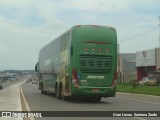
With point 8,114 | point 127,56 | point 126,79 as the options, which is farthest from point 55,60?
point 127,56

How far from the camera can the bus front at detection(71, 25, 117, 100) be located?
25016 millimetres

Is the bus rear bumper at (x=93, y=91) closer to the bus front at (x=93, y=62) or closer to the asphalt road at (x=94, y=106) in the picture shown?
the bus front at (x=93, y=62)

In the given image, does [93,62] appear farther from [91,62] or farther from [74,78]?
[74,78]

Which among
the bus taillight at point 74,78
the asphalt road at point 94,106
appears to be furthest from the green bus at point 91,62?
the asphalt road at point 94,106

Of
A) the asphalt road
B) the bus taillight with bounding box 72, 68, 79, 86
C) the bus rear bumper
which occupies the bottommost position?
the asphalt road

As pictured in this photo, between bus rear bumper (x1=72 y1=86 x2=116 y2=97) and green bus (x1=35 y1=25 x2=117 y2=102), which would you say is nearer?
bus rear bumper (x1=72 y1=86 x2=116 y2=97)

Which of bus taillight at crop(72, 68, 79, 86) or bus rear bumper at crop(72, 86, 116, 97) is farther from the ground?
bus taillight at crop(72, 68, 79, 86)

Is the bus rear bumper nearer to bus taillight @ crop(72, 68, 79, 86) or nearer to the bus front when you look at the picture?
the bus front

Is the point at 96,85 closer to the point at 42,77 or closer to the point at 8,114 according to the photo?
the point at 8,114

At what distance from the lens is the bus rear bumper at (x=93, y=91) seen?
981 inches

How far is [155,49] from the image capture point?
2660 inches

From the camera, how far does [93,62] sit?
991 inches

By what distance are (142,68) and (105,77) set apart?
169 feet

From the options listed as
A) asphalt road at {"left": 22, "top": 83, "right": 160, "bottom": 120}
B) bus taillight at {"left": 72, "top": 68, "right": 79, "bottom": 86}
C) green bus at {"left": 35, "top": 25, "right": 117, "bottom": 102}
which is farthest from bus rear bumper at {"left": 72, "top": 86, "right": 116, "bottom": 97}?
asphalt road at {"left": 22, "top": 83, "right": 160, "bottom": 120}
